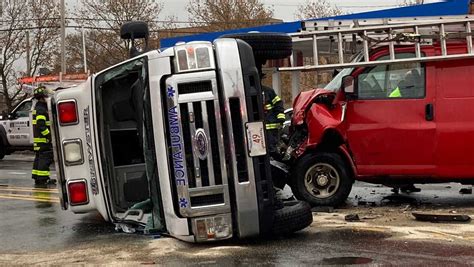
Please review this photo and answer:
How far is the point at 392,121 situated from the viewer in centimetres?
714

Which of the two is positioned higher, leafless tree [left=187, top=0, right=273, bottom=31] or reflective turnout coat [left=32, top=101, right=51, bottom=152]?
leafless tree [left=187, top=0, right=273, bottom=31]

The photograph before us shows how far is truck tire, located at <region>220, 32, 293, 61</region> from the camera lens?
18.3ft

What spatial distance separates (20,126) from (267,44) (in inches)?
549

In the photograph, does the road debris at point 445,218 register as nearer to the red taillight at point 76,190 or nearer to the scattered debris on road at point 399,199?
the scattered debris on road at point 399,199

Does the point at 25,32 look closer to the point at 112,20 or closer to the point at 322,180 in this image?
the point at 112,20

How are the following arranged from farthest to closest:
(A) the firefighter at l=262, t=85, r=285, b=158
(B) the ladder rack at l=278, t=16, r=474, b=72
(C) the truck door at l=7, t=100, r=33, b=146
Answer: (C) the truck door at l=7, t=100, r=33, b=146
(A) the firefighter at l=262, t=85, r=285, b=158
(B) the ladder rack at l=278, t=16, r=474, b=72

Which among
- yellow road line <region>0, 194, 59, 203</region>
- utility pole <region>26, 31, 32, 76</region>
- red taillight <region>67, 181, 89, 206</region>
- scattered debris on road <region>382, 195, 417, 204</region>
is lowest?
scattered debris on road <region>382, 195, 417, 204</region>

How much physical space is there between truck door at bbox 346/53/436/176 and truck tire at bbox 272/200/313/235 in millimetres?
1923

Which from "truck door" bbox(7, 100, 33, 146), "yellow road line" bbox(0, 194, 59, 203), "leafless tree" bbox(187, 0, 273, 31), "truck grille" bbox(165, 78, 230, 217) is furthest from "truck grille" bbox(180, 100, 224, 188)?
"leafless tree" bbox(187, 0, 273, 31)

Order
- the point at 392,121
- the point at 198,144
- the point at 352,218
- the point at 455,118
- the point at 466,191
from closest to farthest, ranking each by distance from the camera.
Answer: the point at 198,144
the point at 352,218
the point at 455,118
the point at 392,121
the point at 466,191

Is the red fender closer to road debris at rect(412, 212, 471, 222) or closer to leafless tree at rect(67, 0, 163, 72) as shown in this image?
road debris at rect(412, 212, 471, 222)

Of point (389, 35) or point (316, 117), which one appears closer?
point (389, 35)

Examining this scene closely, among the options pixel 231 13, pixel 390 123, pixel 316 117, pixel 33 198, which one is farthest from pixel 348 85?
pixel 231 13

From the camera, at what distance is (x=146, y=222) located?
237 inches
